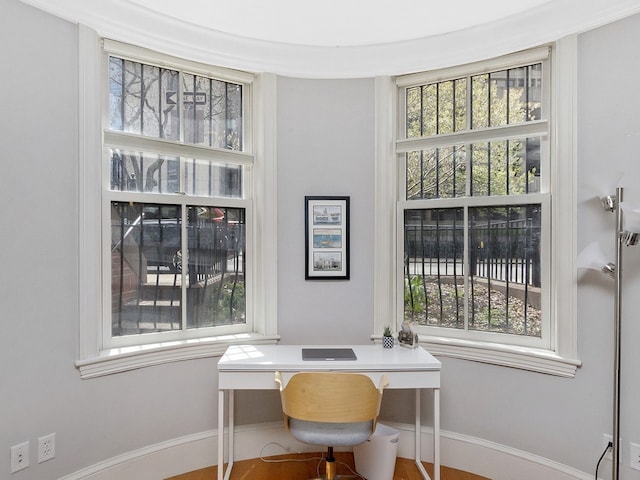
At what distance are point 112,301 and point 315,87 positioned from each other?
1.86 meters

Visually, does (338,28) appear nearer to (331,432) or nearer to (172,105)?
(172,105)

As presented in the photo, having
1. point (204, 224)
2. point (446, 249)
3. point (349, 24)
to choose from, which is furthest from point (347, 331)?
point (349, 24)

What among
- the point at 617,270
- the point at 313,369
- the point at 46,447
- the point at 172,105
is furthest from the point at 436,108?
the point at 46,447

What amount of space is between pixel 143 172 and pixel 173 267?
1.99 feet

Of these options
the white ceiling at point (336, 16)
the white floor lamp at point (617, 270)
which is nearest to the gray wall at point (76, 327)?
the white floor lamp at point (617, 270)

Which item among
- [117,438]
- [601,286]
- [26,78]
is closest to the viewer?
[26,78]

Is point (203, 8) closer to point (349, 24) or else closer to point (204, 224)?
point (349, 24)

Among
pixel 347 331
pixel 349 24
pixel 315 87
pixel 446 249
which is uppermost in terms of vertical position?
pixel 349 24

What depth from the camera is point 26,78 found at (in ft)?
6.44

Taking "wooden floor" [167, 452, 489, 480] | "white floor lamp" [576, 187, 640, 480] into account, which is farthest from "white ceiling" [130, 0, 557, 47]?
"wooden floor" [167, 452, 489, 480]

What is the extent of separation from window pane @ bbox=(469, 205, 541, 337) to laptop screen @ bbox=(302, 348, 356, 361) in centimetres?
85

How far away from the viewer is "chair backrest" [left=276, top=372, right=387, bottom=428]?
6.39 feet

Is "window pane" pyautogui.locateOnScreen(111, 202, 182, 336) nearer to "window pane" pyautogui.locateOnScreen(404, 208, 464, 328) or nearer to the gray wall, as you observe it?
the gray wall

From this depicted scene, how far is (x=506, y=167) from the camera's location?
255 centimetres
